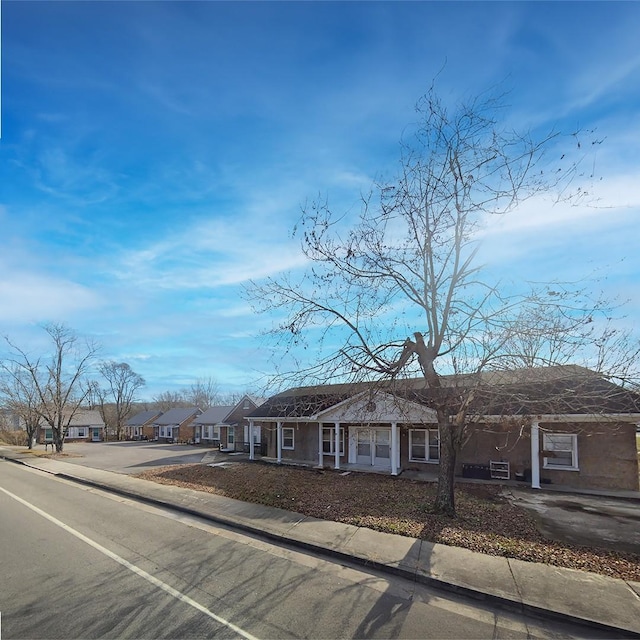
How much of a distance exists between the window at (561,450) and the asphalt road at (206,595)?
12.0 meters

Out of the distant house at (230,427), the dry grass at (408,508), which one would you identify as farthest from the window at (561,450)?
the distant house at (230,427)

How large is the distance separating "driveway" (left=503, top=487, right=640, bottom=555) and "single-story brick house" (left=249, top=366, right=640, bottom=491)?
1.84 m

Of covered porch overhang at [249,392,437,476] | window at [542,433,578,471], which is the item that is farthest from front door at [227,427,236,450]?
window at [542,433,578,471]

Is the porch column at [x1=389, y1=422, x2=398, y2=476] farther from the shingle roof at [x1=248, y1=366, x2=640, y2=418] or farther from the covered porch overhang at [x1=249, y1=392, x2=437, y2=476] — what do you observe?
the shingle roof at [x1=248, y1=366, x2=640, y2=418]

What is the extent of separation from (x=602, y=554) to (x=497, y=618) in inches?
141

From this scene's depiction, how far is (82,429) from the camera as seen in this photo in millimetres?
60156

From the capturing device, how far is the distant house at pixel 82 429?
58.2 m

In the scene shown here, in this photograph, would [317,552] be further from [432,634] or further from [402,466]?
[402,466]

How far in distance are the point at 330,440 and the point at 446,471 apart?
40.2ft

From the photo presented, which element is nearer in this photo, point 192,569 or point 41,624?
point 41,624

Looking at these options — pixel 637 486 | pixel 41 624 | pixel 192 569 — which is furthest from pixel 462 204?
pixel 637 486

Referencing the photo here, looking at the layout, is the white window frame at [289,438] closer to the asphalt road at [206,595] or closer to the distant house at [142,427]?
the asphalt road at [206,595]

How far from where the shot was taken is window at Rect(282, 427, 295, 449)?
23.5 meters

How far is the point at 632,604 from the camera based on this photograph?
17.9 feet
